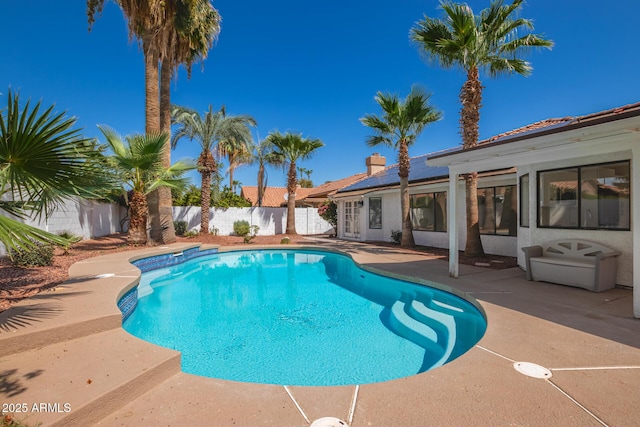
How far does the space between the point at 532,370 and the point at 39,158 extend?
254 inches

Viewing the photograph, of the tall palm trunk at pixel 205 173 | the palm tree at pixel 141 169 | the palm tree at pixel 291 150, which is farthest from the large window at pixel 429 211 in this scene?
the tall palm trunk at pixel 205 173

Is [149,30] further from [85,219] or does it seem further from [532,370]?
[532,370]

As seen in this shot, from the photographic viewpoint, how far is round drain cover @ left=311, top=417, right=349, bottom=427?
97.0 inches

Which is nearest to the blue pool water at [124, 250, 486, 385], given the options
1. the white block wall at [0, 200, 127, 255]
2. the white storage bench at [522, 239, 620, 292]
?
the white storage bench at [522, 239, 620, 292]

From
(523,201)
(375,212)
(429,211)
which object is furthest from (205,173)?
(523,201)

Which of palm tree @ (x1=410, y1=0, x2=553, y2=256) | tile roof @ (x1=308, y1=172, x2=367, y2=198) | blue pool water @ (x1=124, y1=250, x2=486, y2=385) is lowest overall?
blue pool water @ (x1=124, y1=250, x2=486, y2=385)

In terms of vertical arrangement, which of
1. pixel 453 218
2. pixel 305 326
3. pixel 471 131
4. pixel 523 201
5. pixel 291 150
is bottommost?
pixel 305 326

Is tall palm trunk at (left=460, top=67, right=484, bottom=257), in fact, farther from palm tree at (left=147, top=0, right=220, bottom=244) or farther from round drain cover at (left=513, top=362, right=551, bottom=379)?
palm tree at (left=147, top=0, right=220, bottom=244)

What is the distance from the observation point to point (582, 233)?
24.7ft

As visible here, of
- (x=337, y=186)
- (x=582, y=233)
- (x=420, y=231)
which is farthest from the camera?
(x=337, y=186)

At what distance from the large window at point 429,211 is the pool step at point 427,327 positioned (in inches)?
301

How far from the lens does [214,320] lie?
654 centimetres

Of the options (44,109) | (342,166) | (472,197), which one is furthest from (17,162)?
(342,166)

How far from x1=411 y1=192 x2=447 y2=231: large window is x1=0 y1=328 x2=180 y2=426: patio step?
41.7 ft
